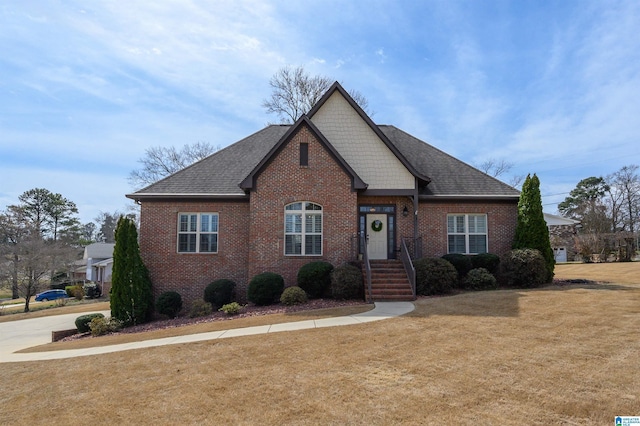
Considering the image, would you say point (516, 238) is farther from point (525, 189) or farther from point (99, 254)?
point (99, 254)

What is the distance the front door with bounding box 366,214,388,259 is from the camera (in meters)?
17.1

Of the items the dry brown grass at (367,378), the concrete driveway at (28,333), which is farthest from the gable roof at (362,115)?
the concrete driveway at (28,333)

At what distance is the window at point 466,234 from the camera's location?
57.6 ft

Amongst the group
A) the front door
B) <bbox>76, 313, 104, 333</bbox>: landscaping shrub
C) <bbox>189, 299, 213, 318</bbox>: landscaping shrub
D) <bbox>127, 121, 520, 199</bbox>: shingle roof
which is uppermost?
<bbox>127, 121, 520, 199</bbox>: shingle roof

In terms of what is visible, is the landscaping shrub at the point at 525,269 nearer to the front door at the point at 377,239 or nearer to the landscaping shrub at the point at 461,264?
the landscaping shrub at the point at 461,264

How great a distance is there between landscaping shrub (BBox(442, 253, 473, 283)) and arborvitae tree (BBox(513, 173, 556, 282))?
241cm

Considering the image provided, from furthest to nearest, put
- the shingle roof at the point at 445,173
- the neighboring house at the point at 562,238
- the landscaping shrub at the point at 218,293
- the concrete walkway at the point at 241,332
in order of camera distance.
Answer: the neighboring house at the point at 562,238, the shingle roof at the point at 445,173, the landscaping shrub at the point at 218,293, the concrete walkway at the point at 241,332

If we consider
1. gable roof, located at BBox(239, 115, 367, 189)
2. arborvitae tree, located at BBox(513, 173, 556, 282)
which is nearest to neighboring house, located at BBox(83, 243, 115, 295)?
gable roof, located at BBox(239, 115, 367, 189)

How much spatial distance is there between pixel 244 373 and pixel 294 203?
10.0m

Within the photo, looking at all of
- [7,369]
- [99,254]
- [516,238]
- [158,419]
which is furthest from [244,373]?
[99,254]

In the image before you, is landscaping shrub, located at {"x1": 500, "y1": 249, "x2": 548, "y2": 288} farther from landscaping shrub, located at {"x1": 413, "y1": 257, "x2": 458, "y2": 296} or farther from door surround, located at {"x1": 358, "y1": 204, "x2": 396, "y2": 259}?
door surround, located at {"x1": 358, "y1": 204, "x2": 396, "y2": 259}

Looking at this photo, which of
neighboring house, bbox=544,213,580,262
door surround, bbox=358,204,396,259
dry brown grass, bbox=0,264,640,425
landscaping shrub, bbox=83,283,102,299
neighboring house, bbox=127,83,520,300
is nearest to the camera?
dry brown grass, bbox=0,264,640,425

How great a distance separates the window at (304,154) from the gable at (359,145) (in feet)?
5.15

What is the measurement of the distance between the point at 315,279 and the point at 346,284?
1.33m
